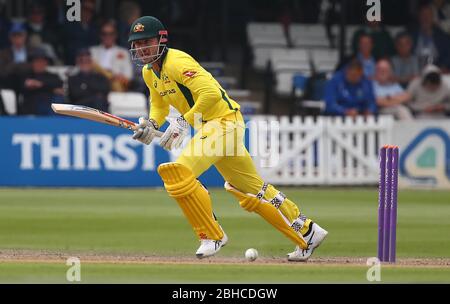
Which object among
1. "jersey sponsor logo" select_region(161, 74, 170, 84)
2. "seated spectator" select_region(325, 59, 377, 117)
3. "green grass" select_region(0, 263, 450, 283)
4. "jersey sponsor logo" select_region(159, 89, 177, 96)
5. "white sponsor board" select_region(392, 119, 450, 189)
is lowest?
"white sponsor board" select_region(392, 119, 450, 189)

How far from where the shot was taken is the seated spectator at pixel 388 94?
1967cm

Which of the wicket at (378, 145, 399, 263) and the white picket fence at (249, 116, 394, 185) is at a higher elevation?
the wicket at (378, 145, 399, 263)

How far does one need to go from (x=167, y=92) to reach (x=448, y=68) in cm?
1243

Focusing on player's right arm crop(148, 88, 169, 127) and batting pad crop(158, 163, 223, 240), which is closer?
batting pad crop(158, 163, 223, 240)

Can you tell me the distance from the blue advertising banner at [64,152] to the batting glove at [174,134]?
759 centimetres

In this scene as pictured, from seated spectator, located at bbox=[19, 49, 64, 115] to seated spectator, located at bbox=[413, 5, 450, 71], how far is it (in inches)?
248

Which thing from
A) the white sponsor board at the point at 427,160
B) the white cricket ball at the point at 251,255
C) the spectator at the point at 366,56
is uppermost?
the spectator at the point at 366,56

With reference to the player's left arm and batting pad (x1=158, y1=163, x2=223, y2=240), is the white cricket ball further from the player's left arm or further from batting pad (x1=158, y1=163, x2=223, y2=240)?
the player's left arm

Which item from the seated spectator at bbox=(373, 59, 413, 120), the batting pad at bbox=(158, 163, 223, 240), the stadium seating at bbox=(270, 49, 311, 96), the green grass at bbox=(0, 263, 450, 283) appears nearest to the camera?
the green grass at bbox=(0, 263, 450, 283)

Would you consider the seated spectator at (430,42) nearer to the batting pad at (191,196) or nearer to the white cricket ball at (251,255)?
the white cricket ball at (251,255)

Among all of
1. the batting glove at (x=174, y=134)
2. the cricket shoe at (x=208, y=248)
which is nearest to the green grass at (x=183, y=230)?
the cricket shoe at (x=208, y=248)

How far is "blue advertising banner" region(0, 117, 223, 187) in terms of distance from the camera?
58.5 feet

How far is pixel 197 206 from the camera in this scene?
10.0m

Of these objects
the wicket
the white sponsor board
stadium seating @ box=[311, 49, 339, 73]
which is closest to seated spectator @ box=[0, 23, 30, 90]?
stadium seating @ box=[311, 49, 339, 73]
